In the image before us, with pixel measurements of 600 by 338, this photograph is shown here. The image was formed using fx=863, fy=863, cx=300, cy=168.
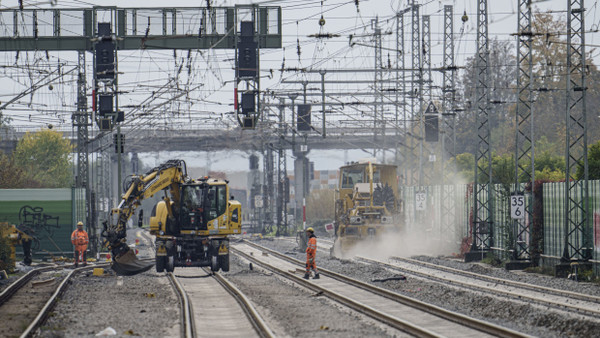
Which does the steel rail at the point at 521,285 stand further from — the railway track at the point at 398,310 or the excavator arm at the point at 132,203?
the excavator arm at the point at 132,203

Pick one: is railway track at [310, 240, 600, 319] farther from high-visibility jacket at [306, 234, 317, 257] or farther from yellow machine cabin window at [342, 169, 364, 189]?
yellow machine cabin window at [342, 169, 364, 189]

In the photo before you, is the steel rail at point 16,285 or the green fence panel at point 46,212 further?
the green fence panel at point 46,212

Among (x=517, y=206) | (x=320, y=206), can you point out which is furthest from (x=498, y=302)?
(x=320, y=206)

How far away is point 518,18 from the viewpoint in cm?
3005

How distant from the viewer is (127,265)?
2819cm

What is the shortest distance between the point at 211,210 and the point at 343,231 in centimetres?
1073

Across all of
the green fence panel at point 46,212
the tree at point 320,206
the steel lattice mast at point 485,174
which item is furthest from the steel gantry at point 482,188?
the tree at point 320,206

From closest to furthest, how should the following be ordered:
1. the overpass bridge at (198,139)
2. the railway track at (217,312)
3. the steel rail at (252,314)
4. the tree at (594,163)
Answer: the steel rail at (252,314), the railway track at (217,312), the tree at (594,163), the overpass bridge at (198,139)

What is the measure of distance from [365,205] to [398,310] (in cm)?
1951

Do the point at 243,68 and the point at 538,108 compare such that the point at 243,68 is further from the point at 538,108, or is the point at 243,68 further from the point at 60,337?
the point at 538,108

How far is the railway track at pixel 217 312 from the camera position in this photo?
15.7 meters

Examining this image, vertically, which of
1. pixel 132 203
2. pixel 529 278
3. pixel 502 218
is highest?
pixel 132 203

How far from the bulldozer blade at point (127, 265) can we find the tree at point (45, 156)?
152ft

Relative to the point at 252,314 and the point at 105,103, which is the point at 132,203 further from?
the point at 252,314
